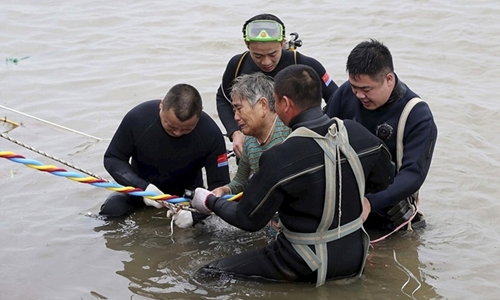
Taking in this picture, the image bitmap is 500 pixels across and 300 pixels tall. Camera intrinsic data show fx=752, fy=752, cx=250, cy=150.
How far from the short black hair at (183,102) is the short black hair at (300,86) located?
40.3 inches

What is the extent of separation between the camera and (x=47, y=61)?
407 inches

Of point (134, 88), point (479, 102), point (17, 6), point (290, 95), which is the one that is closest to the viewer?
point (290, 95)

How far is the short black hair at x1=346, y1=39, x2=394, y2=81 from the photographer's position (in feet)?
15.0

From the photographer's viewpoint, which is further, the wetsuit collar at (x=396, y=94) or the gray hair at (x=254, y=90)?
the wetsuit collar at (x=396, y=94)

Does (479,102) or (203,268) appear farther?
(479,102)

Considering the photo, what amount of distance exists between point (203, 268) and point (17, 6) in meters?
9.57

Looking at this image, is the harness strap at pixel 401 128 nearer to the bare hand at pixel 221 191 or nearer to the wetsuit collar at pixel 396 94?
the wetsuit collar at pixel 396 94

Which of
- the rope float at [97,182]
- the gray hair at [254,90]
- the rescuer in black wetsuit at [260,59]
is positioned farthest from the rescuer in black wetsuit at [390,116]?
the rope float at [97,182]

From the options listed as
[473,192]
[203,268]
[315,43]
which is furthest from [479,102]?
[203,268]

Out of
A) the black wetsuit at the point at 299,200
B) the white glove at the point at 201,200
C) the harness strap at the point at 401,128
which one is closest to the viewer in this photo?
the black wetsuit at the point at 299,200

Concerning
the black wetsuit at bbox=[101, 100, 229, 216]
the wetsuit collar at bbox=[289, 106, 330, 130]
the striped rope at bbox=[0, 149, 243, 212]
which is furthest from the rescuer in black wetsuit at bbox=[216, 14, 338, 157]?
the wetsuit collar at bbox=[289, 106, 330, 130]

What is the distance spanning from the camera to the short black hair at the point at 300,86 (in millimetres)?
4012

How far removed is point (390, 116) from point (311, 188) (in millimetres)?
1128

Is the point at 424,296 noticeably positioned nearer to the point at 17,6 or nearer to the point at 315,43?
the point at 315,43
